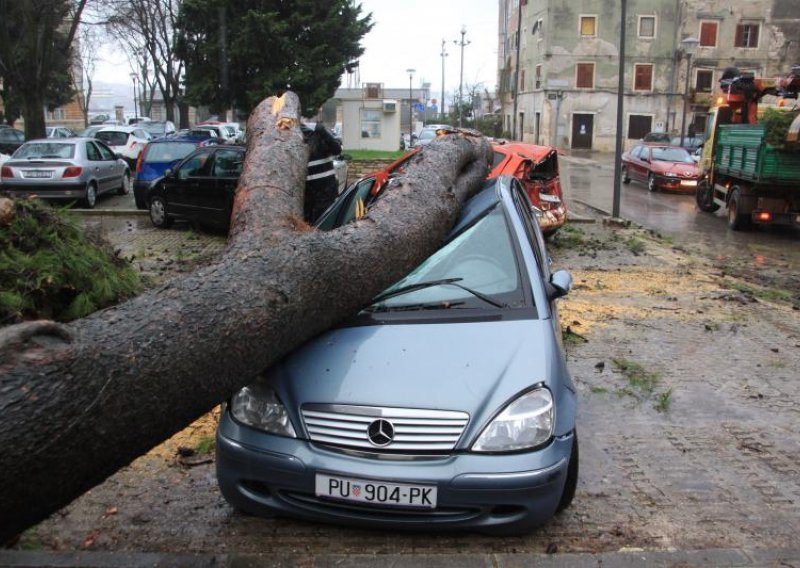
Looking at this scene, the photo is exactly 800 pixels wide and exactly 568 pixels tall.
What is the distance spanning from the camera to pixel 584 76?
4956 cm

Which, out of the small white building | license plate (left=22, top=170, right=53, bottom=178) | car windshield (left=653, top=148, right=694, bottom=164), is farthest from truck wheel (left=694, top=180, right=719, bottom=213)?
the small white building

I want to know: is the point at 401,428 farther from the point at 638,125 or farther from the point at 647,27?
the point at 647,27

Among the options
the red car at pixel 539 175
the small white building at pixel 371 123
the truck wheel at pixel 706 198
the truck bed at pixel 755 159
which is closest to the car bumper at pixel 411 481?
the red car at pixel 539 175

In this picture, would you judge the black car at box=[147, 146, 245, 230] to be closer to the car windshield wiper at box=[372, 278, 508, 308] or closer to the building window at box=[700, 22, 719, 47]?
the car windshield wiper at box=[372, 278, 508, 308]

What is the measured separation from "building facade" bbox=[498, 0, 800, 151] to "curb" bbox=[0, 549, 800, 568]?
47862 mm

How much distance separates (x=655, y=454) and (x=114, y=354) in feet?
11.0

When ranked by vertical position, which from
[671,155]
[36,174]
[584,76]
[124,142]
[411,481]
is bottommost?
[411,481]

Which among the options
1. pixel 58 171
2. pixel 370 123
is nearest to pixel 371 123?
pixel 370 123

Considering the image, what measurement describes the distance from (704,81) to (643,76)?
4046 millimetres

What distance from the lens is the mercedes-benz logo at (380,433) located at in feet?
10.7

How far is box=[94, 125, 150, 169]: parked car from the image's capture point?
25.9 m

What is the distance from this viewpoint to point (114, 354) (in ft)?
9.46

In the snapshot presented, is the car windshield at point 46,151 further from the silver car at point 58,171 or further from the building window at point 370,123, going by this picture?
the building window at point 370,123

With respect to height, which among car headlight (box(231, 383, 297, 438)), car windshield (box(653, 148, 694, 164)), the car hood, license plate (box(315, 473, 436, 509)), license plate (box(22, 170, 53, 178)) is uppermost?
car windshield (box(653, 148, 694, 164))
